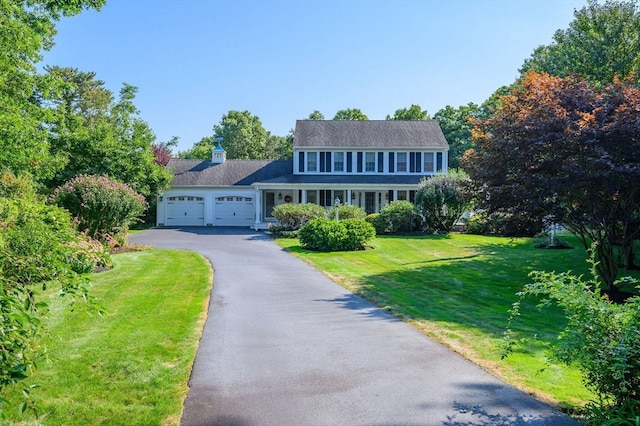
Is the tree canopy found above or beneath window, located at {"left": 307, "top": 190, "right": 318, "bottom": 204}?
above

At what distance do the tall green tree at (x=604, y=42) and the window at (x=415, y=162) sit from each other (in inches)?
389

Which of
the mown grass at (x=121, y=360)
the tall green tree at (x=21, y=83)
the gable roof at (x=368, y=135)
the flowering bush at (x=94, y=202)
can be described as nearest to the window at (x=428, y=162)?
the gable roof at (x=368, y=135)

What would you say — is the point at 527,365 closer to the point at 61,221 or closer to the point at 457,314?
the point at 457,314

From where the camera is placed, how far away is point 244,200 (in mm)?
32875

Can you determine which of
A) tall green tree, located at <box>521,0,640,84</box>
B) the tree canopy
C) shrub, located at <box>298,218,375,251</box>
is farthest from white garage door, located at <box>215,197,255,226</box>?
the tree canopy

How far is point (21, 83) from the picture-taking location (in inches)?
790

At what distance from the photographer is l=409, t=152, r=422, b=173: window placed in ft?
107

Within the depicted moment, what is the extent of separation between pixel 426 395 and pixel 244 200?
94.5 feet

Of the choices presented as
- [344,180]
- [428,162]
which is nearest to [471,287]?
[344,180]

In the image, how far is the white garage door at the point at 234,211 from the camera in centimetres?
3275

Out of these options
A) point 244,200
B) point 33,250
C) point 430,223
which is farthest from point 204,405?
point 244,200

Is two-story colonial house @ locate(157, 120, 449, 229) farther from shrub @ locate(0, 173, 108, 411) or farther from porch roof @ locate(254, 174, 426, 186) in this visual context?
shrub @ locate(0, 173, 108, 411)

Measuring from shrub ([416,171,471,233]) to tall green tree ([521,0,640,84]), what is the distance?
8.76m

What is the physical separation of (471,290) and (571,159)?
393 centimetres
